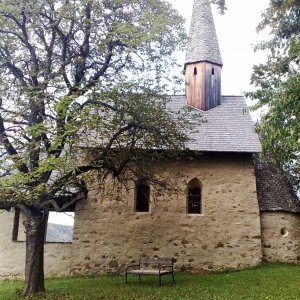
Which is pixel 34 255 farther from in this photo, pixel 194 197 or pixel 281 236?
pixel 281 236

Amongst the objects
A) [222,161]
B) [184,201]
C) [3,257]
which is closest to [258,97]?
[222,161]

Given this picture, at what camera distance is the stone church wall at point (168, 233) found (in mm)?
13188

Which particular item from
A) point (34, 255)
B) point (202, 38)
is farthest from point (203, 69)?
point (34, 255)

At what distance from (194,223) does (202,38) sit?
353 inches

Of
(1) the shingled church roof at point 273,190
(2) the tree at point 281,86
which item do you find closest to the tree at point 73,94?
(2) the tree at point 281,86

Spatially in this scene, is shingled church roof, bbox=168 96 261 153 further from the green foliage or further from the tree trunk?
the tree trunk

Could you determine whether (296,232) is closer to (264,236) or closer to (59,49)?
(264,236)

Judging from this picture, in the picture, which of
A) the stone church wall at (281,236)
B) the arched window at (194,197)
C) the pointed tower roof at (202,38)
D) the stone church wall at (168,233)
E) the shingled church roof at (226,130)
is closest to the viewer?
the stone church wall at (168,233)

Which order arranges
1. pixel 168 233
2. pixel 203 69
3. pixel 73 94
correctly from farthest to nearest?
pixel 203 69, pixel 168 233, pixel 73 94

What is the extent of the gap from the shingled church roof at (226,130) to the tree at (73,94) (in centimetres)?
309

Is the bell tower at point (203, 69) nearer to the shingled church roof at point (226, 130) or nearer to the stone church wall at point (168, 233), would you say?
the shingled church roof at point (226, 130)

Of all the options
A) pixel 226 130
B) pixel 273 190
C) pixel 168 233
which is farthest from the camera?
pixel 226 130

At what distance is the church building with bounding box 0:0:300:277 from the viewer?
13219mm

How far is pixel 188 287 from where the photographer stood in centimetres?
995
